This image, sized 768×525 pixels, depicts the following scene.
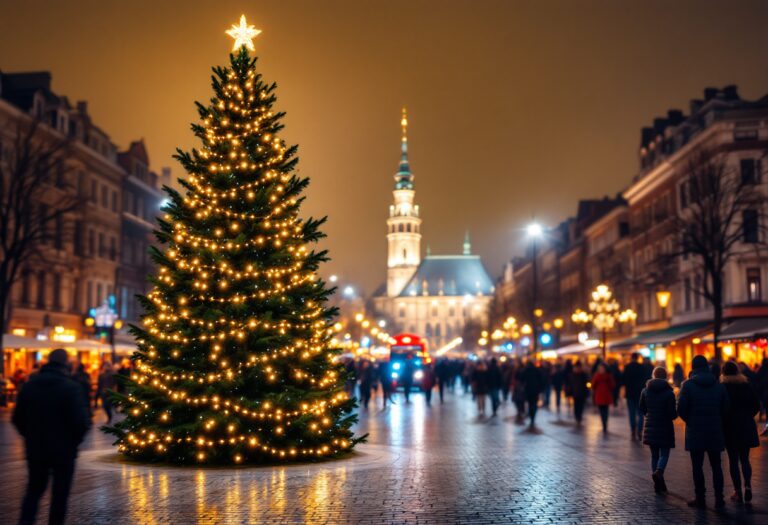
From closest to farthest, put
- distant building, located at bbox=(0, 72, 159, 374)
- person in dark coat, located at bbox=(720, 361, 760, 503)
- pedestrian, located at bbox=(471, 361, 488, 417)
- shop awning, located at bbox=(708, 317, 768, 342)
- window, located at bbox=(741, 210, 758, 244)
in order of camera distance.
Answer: person in dark coat, located at bbox=(720, 361, 760, 503)
shop awning, located at bbox=(708, 317, 768, 342)
pedestrian, located at bbox=(471, 361, 488, 417)
window, located at bbox=(741, 210, 758, 244)
distant building, located at bbox=(0, 72, 159, 374)

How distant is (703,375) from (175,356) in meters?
8.65

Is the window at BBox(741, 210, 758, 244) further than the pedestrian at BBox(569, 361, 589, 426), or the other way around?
the window at BBox(741, 210, 758, 244)

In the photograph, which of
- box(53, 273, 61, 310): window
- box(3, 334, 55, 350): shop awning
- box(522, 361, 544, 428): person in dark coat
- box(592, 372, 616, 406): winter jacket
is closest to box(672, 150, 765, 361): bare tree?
box(522, 361, 544, 428): person in dark coat

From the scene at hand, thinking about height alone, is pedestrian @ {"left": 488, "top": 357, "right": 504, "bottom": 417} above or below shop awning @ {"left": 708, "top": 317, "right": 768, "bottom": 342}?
below

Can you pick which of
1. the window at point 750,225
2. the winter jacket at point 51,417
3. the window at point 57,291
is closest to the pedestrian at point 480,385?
the window at point 750,225

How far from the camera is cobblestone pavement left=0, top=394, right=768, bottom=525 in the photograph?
11875mm

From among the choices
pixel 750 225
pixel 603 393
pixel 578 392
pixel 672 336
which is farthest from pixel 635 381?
pixel 750 225

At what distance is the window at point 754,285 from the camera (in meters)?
54.2

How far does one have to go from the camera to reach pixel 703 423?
13.1m

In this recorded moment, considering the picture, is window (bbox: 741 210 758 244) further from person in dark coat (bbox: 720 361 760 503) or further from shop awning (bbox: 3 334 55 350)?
person in dark coat (bbox: 720 361 760 503)

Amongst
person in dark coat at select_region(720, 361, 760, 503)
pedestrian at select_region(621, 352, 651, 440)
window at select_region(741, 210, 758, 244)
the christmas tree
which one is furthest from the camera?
window at select_region(741, 210, 758, 244)

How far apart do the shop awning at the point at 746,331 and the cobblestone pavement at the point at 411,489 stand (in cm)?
1581

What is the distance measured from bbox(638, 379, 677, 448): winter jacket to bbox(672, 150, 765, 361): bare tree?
862 inches

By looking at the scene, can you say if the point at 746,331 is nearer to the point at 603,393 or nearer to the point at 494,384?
the point at 494,384
